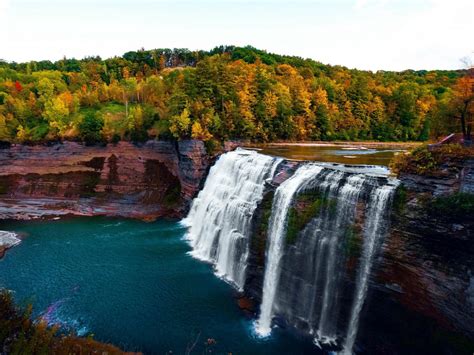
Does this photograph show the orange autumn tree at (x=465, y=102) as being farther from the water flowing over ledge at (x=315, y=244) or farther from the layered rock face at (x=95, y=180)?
the layered rock face at (x=95, y=180)

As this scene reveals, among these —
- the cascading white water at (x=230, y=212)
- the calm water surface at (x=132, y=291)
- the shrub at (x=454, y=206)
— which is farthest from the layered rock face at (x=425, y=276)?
the cascading white water at (x=230, y=212)

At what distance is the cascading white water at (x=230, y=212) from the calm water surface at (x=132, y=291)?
1403 millimetres

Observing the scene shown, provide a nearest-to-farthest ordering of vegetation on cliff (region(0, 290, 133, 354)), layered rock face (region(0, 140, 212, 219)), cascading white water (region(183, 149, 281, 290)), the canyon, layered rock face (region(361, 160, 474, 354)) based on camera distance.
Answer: vegetation on cliff (region(0, 290, 133, 354)), layered rock face (region(361, 160, 474, 354)), the canyon, cascading white water (region(183, 149, 281, 290)), layered rock face (region(0, 140, 212, 219))

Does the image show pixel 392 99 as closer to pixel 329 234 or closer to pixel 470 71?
pixel 470 71

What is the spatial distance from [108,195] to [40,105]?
2352 cm

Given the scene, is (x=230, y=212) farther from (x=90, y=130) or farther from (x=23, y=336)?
(x=90, y=130)

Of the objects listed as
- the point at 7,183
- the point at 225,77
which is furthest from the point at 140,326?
the point at 7,183

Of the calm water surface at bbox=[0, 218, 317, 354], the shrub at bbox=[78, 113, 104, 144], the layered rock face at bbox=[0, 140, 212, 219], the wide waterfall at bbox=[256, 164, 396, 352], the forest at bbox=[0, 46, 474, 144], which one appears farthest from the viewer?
the shrub at bbox=[78, 113, 104, 144]

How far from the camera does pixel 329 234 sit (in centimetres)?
2011

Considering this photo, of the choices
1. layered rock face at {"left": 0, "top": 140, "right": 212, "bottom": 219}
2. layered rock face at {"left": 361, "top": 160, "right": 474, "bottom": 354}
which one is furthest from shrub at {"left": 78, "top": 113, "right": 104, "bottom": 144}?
layered rock face at {"left": 361, "top": 160, "right": 474, "bottom": 354}

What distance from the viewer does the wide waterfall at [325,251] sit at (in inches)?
725

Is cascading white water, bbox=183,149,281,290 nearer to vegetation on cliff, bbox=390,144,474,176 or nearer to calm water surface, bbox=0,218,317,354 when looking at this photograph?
calm water surface, bbox=0,218,317,354

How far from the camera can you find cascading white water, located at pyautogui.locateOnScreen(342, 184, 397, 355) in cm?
1770

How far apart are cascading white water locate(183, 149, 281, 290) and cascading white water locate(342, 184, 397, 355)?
31.0 feet
